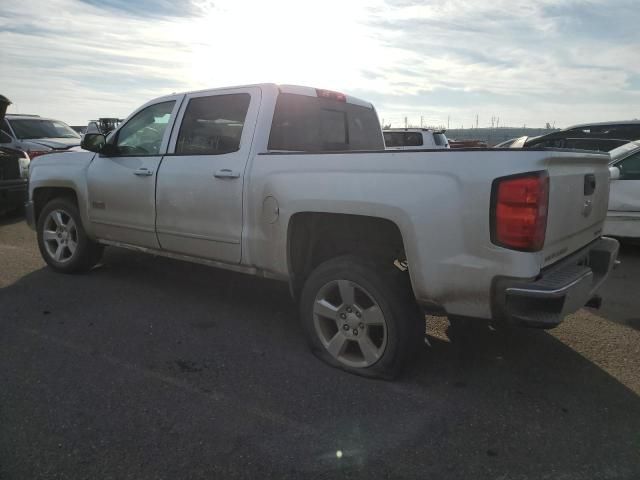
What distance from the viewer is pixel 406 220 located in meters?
2.96

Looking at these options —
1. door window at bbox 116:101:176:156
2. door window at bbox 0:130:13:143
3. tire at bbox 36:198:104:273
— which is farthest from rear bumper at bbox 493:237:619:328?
door window at bbox 0:130:13:143

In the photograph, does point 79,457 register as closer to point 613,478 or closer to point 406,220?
point 406,220

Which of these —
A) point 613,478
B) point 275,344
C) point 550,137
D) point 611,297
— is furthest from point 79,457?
point 550,137

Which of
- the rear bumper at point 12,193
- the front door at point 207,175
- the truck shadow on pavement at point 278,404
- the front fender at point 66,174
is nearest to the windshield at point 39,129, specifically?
the rear bumper at point 12,193

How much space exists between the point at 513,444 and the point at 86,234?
4.55 m

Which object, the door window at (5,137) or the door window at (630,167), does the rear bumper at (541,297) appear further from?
the door window at (5,137)

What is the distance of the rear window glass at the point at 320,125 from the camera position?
4.07m

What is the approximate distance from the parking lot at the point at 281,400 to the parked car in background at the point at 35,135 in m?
7.34

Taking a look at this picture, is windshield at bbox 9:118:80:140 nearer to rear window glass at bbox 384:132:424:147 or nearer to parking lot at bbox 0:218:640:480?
rear window glass at bbox 384:132:424:147

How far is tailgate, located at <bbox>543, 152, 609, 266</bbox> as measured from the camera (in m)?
2.82

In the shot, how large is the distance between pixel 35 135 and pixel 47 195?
23.3 ft

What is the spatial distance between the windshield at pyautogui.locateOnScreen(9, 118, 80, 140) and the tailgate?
11.7 m

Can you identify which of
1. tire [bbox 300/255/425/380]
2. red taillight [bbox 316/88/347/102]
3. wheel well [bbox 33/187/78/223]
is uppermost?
red taillight [bbox 316/88/347/102]

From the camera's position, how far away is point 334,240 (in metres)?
3.71
